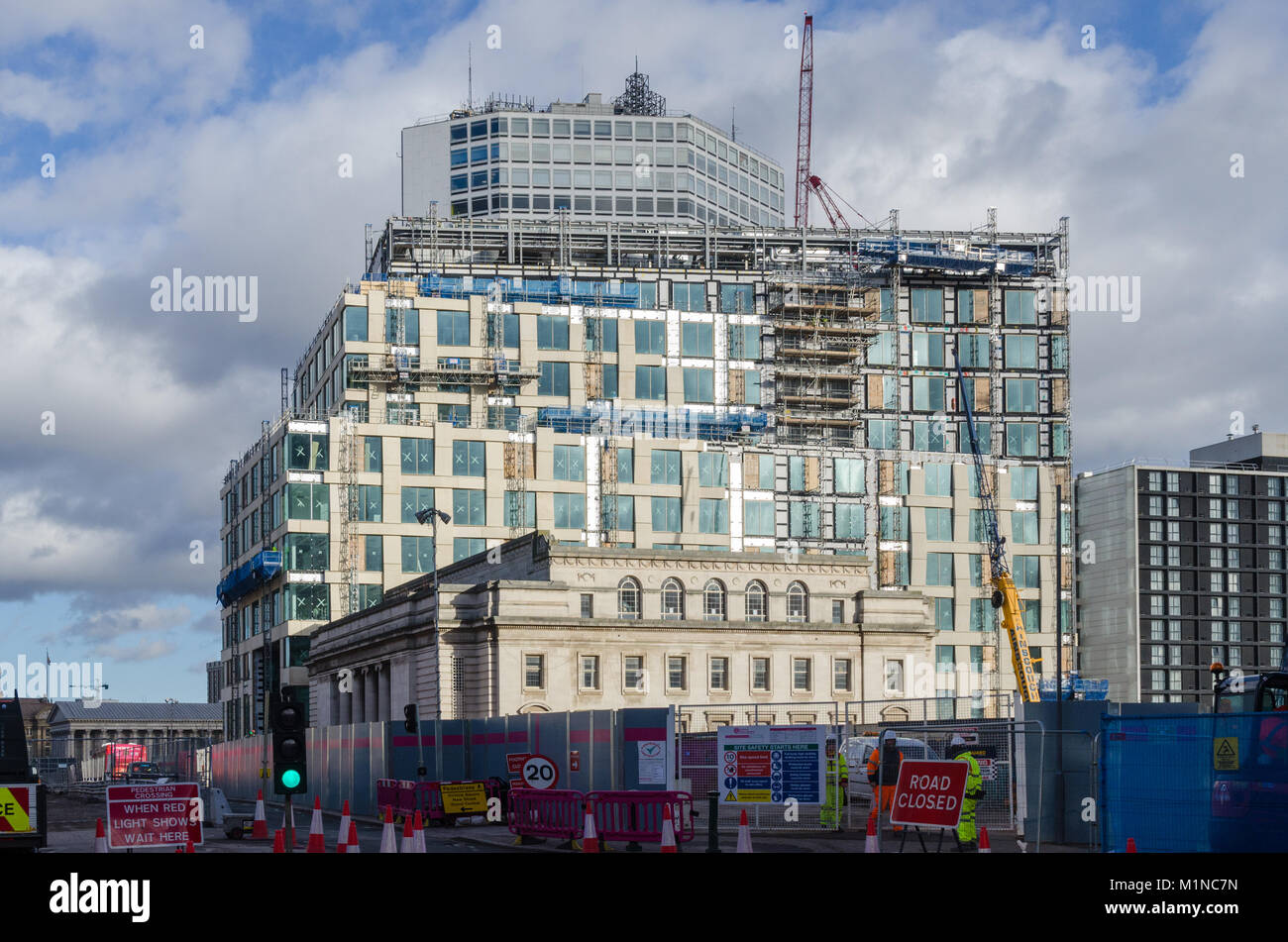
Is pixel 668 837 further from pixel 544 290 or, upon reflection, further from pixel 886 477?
pixel 886 477

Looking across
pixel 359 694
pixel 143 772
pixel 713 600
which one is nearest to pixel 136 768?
pixel 143 772

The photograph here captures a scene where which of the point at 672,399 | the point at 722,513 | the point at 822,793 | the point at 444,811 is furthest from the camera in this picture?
the point at 672,399

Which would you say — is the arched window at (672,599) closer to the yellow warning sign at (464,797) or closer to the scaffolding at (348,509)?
the scaffolding at (348,509)

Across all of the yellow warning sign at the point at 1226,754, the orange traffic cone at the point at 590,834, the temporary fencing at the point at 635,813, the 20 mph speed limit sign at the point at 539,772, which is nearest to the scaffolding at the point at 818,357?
the 20 mph speed limit sign at the point at 539,772

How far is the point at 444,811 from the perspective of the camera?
41.4 metres

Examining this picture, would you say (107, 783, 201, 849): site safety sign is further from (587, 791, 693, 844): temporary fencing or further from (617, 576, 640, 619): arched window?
(617, 576, 640, 619): arched window

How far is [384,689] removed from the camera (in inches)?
3140

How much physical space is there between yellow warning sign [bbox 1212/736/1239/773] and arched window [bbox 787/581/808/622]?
5391cm

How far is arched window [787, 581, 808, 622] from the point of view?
75625 millimetres

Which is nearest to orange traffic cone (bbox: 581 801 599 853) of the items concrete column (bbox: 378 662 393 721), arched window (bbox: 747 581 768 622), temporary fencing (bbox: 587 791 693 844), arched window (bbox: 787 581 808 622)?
temporary fencing (bbox: 587 791 693 844)

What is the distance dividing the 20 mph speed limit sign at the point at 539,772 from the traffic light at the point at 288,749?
9.09m

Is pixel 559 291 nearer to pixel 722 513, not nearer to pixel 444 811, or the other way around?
pixel 722 513

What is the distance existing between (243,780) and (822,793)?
4452 cm
